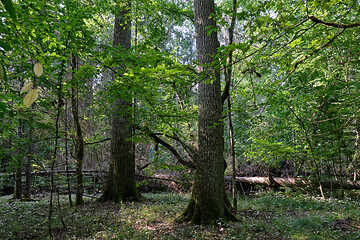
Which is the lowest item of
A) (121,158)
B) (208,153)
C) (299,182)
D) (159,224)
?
(159,224)

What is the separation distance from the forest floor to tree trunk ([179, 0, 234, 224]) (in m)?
0.32

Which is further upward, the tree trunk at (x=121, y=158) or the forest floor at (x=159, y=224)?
the tree trunk at (x=121, y=158)

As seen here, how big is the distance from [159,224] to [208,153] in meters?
2.15

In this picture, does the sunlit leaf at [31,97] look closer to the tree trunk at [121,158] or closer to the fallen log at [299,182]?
the tree trunk at [121,158]

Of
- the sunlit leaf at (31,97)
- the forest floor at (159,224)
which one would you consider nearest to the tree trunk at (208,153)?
the forest floor at (159,224)

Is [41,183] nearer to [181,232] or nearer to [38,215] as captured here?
[38,215]

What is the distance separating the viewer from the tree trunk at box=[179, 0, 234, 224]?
4.95 m

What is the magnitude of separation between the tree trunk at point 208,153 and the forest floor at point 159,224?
322mm

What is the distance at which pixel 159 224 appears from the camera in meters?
5.31

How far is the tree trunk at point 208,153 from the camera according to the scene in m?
4.95

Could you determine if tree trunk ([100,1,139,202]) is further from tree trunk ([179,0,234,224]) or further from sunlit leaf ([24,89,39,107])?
sunlit leaf ([24,89,39,107])

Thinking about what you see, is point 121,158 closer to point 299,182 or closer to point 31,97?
point 31,97

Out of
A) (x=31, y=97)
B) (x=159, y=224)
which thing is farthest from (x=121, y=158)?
(x=31, y=97)

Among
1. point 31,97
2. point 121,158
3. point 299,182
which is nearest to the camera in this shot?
point 31,97
